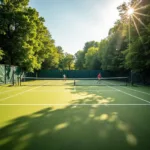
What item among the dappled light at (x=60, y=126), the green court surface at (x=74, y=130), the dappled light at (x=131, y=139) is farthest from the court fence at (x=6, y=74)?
the dappled light at (x=131, y=139)

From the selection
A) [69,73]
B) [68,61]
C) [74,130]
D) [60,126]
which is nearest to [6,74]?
[60,126]

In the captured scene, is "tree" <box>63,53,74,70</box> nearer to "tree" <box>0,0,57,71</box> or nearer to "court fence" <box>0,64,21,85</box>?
"tree" <box>0,0,57,71</box>

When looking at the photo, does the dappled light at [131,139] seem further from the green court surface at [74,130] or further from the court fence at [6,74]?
the court fence at [6,74]

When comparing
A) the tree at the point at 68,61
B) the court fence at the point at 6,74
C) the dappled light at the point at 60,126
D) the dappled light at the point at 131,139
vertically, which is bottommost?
the dappled light at the point at 131,139

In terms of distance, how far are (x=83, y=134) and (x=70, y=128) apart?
578 mm

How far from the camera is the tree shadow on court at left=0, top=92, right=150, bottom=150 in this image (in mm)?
4273

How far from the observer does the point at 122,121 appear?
20.9 ft

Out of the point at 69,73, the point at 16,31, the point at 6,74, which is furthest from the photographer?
the point at 69,73

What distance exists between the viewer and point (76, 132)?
517 cm

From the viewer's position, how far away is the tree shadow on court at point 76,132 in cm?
427

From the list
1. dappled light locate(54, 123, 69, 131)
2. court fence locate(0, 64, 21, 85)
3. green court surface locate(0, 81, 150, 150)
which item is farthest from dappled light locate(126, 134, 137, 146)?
court fence locate(0, 64, 21, 85)

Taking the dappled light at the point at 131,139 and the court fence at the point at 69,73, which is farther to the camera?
the court fence at the point at 69,73

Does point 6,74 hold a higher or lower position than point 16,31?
lower

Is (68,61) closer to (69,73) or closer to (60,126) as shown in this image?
(69,73)
